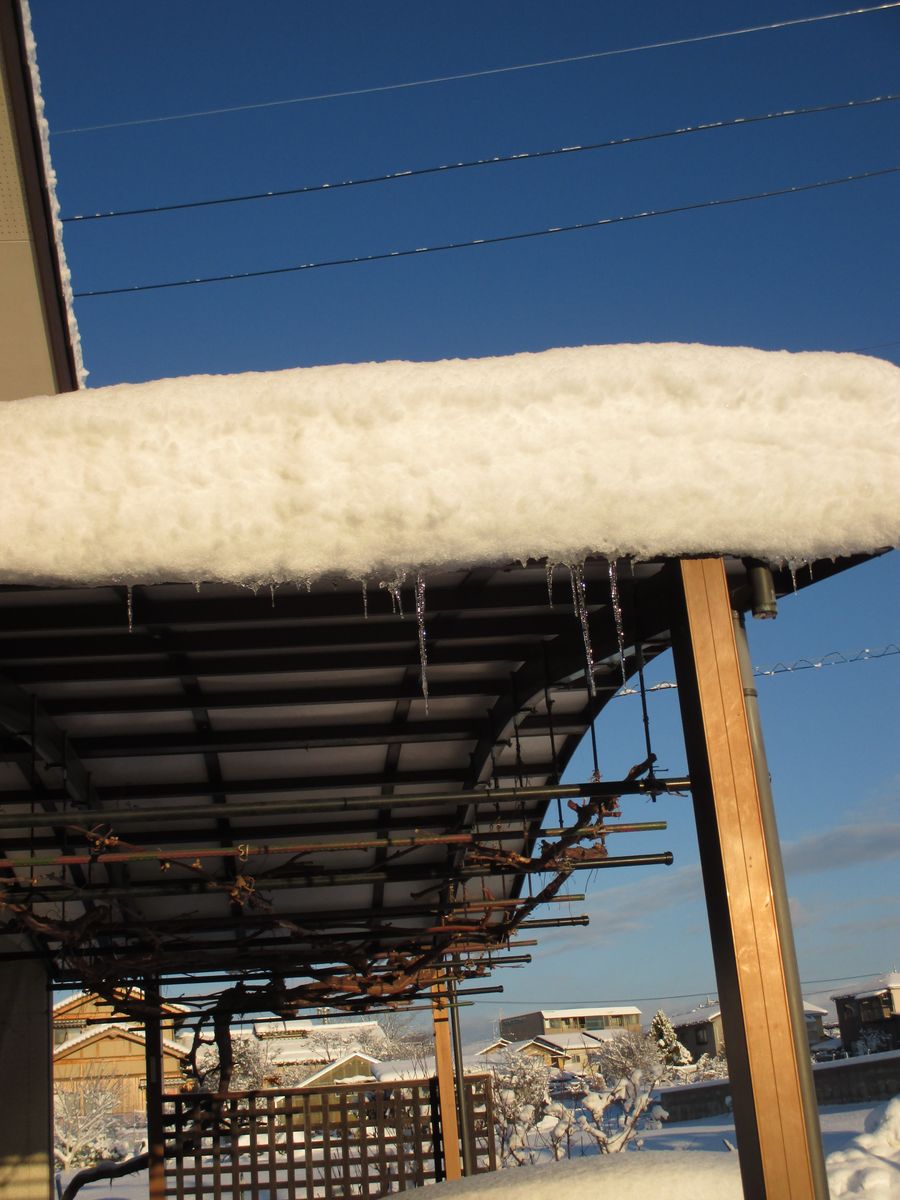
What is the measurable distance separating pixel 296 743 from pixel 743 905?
12.2 feet

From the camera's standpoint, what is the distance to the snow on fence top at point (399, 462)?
303 cm

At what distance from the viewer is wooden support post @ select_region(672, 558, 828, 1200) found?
9.43 feet

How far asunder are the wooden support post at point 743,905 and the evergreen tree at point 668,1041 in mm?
47466

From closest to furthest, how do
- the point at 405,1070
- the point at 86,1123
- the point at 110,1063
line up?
the point at 86,1123 < the point at 405,1070 < the point at 110,1063

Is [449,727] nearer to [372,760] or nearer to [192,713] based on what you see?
[372,760]

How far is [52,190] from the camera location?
35.5ft

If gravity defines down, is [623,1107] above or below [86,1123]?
above

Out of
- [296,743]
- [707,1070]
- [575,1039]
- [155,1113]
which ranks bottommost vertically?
[707,1070]

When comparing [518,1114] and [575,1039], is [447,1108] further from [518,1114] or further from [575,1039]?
[575,1039]

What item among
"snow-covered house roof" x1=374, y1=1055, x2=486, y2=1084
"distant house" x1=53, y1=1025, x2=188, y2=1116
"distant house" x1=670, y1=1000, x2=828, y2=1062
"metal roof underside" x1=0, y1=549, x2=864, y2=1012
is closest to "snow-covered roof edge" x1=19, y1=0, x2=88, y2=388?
"metal roof underside" x1=0, y1=549, x2=864, y2=1012

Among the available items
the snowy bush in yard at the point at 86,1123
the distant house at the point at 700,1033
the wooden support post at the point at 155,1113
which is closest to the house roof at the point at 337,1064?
the snowy bush in yard at the point at 86,1123

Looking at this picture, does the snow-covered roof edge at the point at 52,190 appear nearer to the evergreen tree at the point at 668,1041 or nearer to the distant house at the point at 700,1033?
the evergreen tree at the point at 668,1041

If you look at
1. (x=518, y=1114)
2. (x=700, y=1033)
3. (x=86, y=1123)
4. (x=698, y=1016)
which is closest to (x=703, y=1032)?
(x=700, y=1033)

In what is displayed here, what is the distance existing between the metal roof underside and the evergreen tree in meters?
42.8
